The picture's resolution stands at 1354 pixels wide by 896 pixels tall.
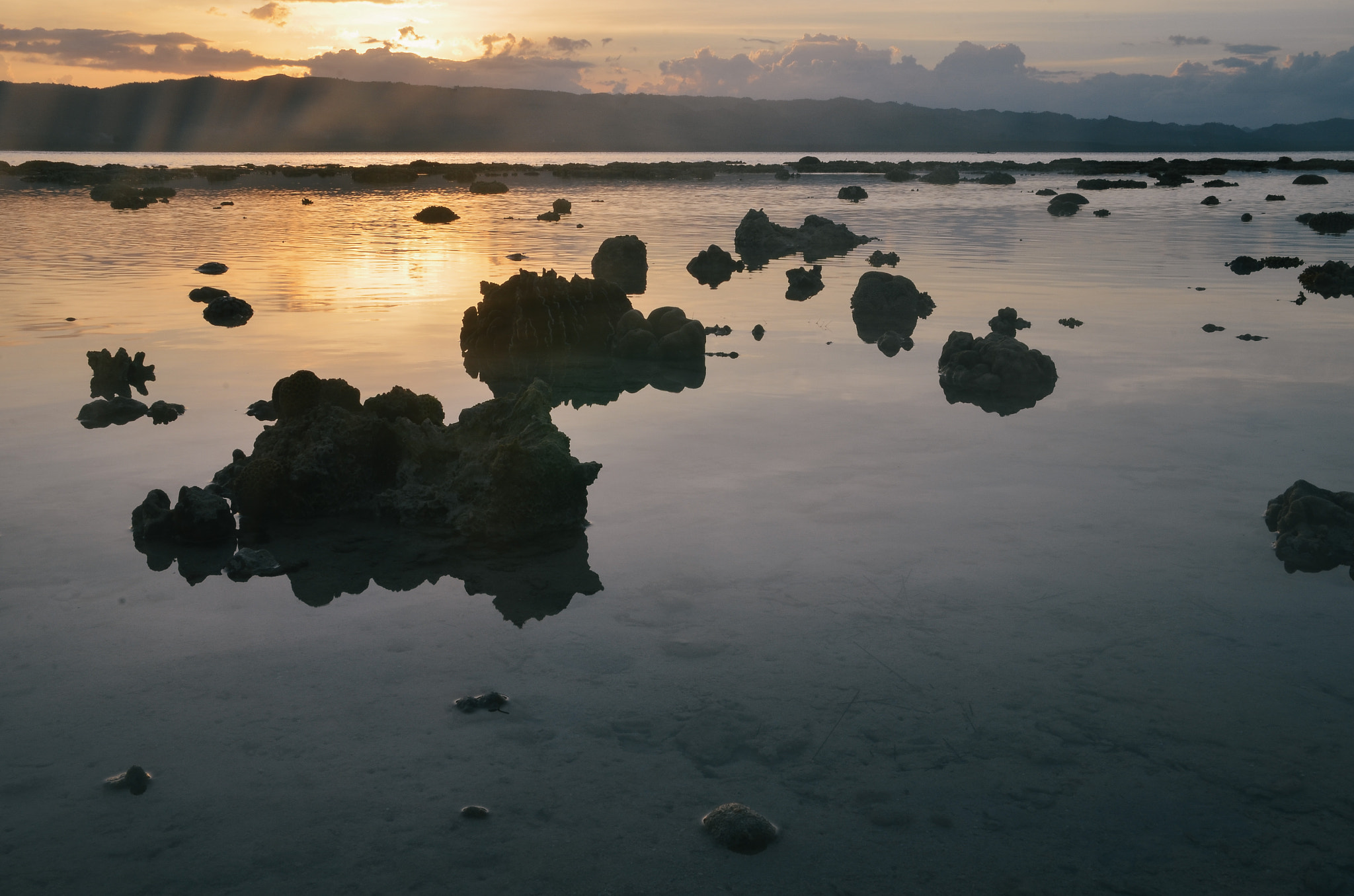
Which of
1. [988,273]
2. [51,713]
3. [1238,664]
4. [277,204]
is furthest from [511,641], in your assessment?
[277,204]

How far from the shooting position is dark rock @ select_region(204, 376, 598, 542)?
10.4m

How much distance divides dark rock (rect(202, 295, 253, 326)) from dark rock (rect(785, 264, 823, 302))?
13257 millimetres

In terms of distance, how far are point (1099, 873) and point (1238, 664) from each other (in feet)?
9.78

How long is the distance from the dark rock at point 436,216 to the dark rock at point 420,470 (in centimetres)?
4169

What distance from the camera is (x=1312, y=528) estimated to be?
971 centimetres

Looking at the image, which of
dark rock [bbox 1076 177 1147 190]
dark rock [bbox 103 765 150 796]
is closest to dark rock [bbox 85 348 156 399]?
dark rock [bbox 103 765 150 796]

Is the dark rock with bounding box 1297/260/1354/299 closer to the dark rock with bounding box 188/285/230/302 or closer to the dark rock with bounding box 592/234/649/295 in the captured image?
the dark rock with bounding box 592/234/649/295

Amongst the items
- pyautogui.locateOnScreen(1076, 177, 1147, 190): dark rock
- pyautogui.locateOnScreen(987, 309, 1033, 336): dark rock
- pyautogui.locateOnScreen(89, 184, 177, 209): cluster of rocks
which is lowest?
pyautogui.locateOnScreen(987, 309, 1033, 336): dark rock

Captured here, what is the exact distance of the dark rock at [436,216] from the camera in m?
51.7

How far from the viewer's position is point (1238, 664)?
766cm

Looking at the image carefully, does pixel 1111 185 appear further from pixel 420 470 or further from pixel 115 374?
pixel 420 470

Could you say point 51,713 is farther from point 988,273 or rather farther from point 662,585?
point 988,273

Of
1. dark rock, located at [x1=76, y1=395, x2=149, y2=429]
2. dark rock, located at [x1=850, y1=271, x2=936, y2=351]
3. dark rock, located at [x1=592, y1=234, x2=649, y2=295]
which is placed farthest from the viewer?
dark rock, located at [x1=592, y1=234, x2=649, y2=295]

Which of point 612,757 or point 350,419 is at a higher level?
point 350,419
